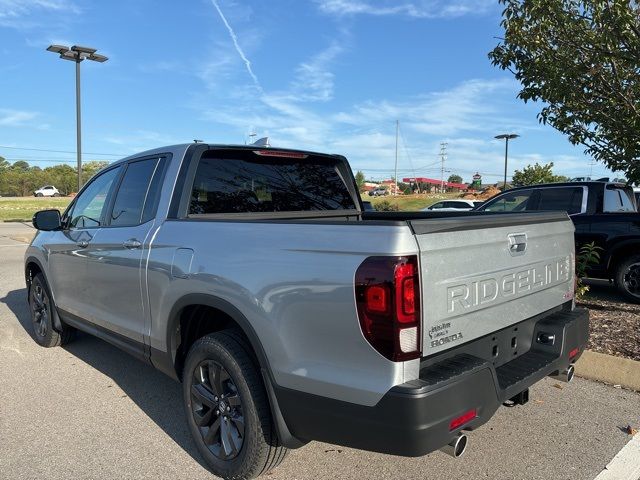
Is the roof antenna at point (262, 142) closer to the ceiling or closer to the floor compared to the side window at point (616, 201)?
closer to the ceiling

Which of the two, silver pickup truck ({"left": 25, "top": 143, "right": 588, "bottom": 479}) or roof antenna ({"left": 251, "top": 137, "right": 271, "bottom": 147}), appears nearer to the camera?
silver pickup truck ({"left": 25, "top": 143, "right": 588, "bottom": 479})

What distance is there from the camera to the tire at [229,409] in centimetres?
259

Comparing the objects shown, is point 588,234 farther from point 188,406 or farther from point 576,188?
point 188,406

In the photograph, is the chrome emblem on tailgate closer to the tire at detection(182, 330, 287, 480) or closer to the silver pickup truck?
the silver pickup truck

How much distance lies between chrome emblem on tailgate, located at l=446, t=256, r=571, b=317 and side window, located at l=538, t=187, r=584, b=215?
4.83 meters

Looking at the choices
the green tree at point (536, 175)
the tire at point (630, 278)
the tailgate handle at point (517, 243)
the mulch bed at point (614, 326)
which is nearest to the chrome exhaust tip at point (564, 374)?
the tailgate handle at point (517, 243)

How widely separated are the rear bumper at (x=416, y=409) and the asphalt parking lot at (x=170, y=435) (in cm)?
72

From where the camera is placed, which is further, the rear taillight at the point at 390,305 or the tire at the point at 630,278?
the tire at the point at 630,278

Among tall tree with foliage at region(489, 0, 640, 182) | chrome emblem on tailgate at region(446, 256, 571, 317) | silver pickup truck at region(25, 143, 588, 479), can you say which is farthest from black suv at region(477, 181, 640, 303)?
chrome emblem on tailgate at region(446, 256, 571, 317)

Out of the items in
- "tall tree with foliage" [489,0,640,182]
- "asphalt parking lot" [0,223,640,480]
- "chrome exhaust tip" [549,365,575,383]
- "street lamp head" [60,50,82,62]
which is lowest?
"asphalt parking lot" [0,223,640,480]

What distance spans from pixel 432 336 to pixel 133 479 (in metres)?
1.92

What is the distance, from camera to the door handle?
3414 millimetres

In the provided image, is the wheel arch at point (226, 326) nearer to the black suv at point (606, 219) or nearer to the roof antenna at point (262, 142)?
the roof antenna at point (262, 142)

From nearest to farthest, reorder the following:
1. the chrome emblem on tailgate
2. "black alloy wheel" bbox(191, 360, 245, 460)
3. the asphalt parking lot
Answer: the chrome emblem on tailgate, "black alloy wheel" bbox(191, 360, 245, 460), the asphalt parking lot
